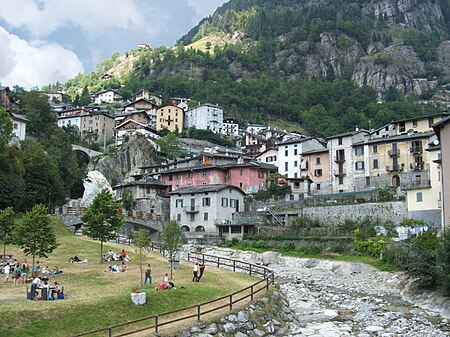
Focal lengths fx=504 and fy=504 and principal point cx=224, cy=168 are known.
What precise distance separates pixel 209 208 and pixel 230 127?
8977 cm

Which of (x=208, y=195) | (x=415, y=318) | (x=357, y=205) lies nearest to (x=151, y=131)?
(x=208, y=195)

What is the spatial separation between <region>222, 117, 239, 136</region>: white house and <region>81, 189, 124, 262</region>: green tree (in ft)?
383

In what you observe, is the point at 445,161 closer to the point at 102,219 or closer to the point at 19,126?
the point at 102,219

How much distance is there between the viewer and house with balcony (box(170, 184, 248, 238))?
75.3 metres

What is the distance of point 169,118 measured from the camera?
156875 mm

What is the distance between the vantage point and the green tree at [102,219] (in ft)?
145

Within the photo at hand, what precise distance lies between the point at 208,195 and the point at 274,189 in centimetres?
1038

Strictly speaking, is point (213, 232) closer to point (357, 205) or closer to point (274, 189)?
point (274, 189)

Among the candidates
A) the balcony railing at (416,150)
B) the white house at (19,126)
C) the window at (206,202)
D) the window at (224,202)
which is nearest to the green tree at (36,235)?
the window at (206,202)

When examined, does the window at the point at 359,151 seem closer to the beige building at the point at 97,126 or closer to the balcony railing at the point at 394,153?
the balcony railing at the point at 394,153

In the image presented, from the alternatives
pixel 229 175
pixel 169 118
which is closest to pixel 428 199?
pixel 229 175

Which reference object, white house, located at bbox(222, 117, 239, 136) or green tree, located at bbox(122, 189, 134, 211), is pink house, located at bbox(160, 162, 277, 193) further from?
white house, located at bbox(222, 117, 239, 136)

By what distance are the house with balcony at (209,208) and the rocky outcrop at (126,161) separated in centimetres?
3000

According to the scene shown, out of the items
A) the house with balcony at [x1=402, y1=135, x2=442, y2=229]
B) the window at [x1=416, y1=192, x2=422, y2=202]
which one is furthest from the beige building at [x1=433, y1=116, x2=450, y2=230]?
the window at [x1=416, y1=192, x2=422, y2=202]
